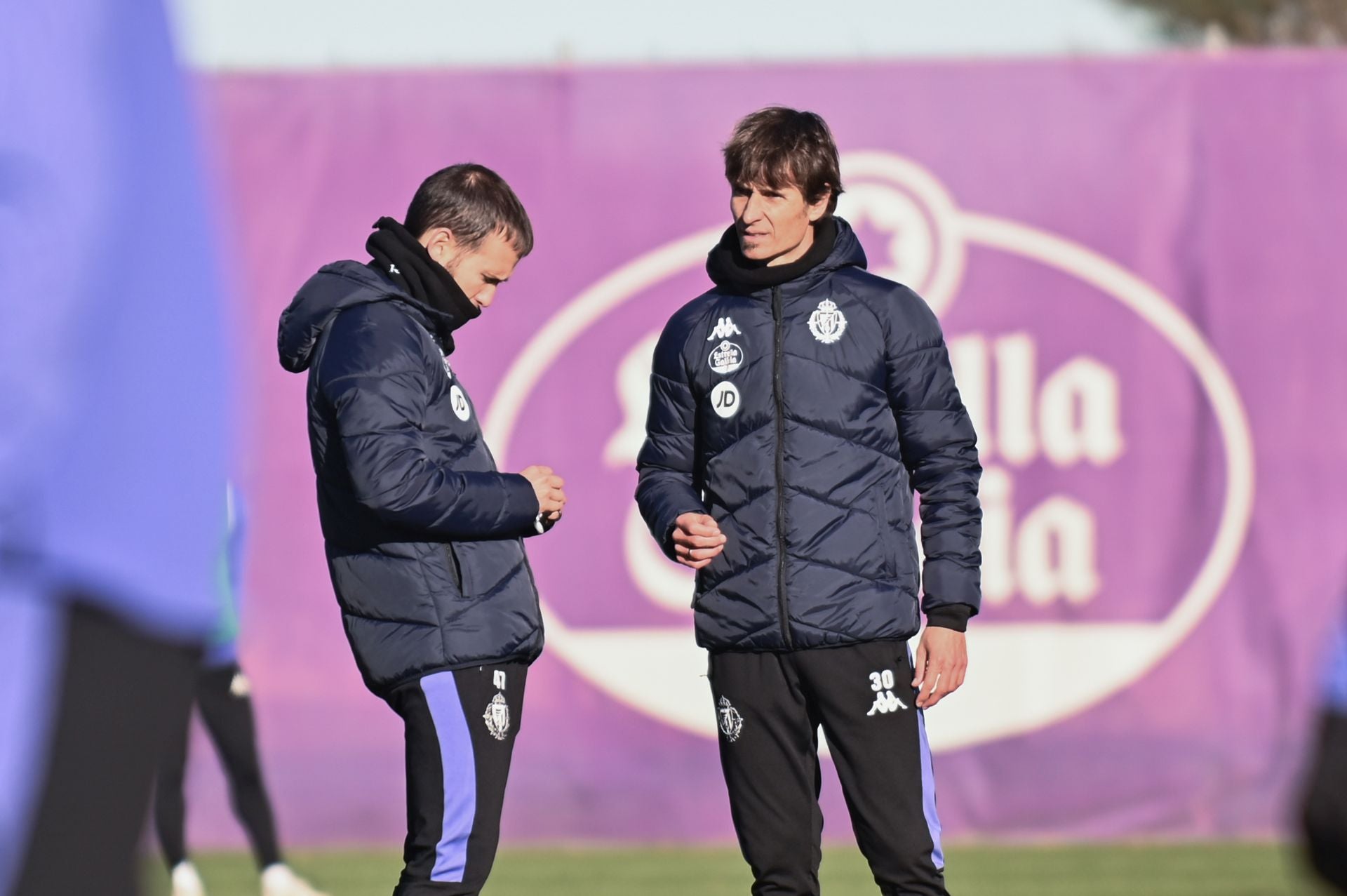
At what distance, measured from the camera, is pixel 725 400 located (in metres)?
3.80

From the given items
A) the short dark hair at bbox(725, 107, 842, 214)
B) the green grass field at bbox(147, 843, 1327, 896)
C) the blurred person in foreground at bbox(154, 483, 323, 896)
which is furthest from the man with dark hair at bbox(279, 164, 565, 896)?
the green grass field at bbox(147, 843, 1327, 896)

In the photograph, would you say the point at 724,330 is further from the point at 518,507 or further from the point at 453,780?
the point at 453,780

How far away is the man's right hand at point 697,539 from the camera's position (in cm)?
367

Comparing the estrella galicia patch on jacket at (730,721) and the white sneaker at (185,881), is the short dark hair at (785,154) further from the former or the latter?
the white sneaker at (185,881)

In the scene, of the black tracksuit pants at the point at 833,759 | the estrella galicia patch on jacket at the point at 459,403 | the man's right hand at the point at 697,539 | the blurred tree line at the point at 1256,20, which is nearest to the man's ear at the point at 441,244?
the estrella galicia patch on jacket at the point at 459,403

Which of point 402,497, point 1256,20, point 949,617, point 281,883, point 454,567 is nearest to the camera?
point 402,497

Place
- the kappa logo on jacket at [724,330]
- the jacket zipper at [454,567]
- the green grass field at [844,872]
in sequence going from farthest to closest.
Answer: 1. the green grass field at [844,872]
2. the kappa logo on jacket at [724,330]
3. the jacket zipper at [454,567]

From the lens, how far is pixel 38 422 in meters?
1.35

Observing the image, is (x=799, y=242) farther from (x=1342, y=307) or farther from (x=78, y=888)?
(x=1342, y=307)

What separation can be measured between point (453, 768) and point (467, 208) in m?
1.13

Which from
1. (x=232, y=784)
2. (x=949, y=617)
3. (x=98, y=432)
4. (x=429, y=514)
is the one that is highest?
(x=98, y=432)

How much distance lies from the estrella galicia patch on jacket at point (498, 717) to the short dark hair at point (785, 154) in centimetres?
116

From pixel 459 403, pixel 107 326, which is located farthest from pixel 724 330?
pixel 107 326

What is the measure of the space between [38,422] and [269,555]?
19.1ft
